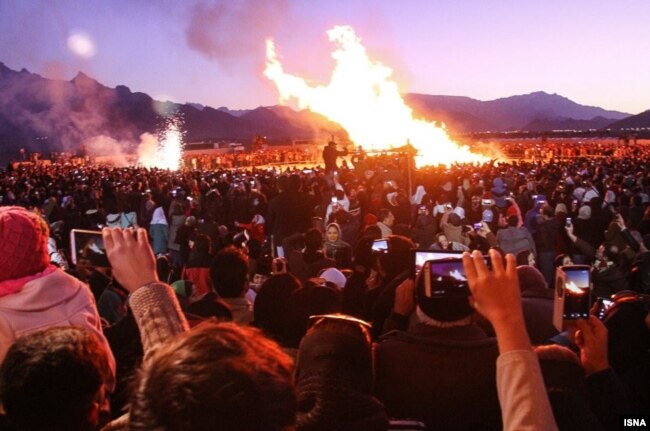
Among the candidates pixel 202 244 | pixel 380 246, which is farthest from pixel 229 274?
pixel 202 244

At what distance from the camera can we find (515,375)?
1654mm

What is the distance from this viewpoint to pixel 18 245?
271 cm

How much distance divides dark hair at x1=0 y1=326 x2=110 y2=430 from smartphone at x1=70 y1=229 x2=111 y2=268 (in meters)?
0.60

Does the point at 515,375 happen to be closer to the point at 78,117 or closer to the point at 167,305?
the point at 167,305

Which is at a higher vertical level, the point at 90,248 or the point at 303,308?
the point at 90,248

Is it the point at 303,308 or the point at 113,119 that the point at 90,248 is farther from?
the point at 113,119

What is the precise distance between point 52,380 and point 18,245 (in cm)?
97

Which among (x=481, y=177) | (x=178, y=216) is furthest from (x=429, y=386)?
(x=481, y=177)

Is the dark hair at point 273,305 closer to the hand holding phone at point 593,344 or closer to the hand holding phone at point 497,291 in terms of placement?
the hand holding phone at point 593,344

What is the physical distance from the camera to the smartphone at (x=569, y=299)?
8.18ft

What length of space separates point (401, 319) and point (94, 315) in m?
1.73

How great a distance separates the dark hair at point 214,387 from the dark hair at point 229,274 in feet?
10.5

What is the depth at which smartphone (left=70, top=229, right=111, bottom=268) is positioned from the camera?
2656mm

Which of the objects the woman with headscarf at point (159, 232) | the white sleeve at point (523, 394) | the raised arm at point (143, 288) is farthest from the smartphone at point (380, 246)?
the woman with headscarf at point (159, 232)
